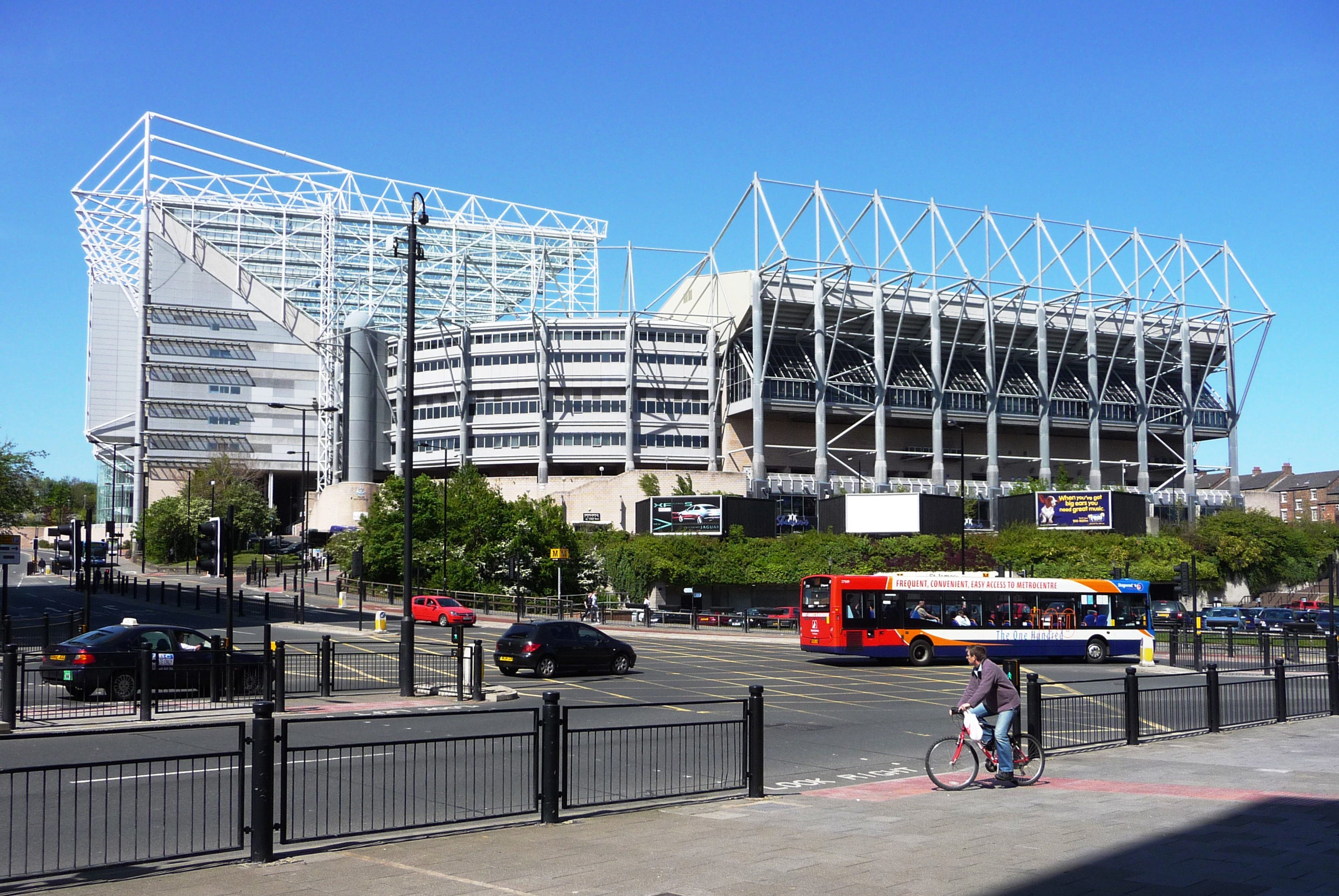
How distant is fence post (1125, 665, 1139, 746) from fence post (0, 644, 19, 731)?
17119 mm

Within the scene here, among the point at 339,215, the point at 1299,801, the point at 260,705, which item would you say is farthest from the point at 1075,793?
the point at 339,215

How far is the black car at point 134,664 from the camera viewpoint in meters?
21.0

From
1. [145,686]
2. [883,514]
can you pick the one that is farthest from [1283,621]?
[145,686]

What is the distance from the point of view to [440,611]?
52438 mm

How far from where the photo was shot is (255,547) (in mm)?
100688

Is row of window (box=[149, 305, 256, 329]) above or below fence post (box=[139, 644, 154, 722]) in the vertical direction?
above

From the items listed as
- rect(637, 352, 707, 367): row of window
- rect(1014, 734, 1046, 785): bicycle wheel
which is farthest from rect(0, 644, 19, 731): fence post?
rect(637, 352, 707, 367): row of window

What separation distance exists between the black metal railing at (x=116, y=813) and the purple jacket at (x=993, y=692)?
8.21 meters

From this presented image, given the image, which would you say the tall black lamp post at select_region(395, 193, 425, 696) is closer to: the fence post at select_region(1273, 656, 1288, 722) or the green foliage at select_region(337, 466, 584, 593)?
the fence post at select_region(1273, 656, 1288, 722)

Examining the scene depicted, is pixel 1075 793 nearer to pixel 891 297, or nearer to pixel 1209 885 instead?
pixel 1209 885

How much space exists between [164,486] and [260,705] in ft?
420

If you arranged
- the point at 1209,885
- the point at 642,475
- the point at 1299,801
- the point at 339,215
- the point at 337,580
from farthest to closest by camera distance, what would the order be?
the point at 339,215
the point at 642,475
the point at 337,580
the point at 1299,801
the point at 1209,885

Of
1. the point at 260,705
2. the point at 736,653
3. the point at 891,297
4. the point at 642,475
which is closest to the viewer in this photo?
the point at 260,705

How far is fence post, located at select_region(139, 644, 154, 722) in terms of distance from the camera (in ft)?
62.4
